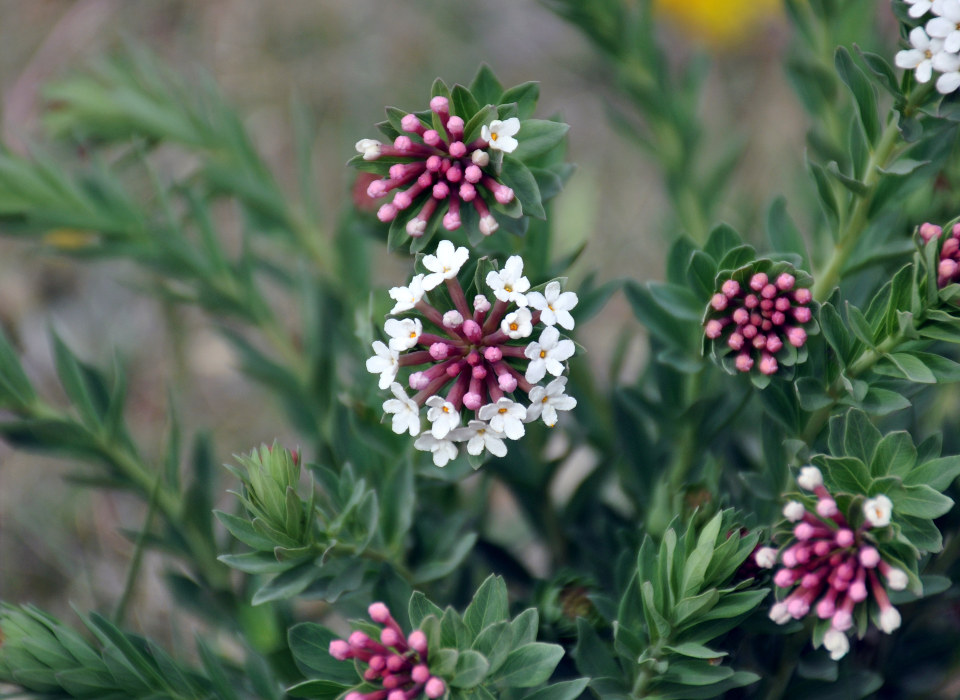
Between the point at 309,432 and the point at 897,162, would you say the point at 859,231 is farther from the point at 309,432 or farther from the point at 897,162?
the point at 309,432

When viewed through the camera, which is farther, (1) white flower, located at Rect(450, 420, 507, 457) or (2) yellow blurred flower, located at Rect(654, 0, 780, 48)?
(2) yellow blurred flower, located at Rect(654, 0, 780, 48)

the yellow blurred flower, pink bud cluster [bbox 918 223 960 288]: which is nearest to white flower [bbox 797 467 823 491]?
pink bud cluster [bbox 918 223 960 288]

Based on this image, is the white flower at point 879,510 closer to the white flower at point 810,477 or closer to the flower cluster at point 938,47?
the white flower at point 810,477

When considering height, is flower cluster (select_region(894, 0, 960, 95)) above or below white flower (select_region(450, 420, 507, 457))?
above

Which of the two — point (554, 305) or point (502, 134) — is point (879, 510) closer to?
point (554, 305)

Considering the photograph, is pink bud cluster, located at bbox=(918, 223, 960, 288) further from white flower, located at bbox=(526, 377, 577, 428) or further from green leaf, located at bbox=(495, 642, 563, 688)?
green leaf, located at bbox=(495, 642, 563, 688)

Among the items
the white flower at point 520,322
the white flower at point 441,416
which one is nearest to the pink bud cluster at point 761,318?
the white flower at point 520,322

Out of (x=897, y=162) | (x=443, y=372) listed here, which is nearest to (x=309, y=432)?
(x=443, y=372)
